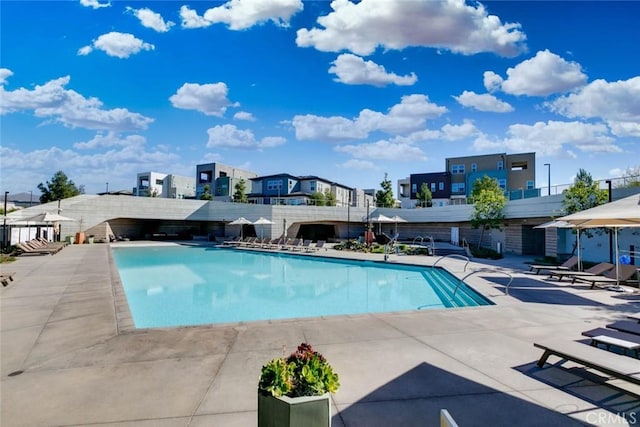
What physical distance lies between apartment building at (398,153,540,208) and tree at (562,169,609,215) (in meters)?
22.4

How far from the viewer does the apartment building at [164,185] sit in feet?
197

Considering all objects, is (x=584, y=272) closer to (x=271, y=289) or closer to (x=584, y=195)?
(x=584, y=195)

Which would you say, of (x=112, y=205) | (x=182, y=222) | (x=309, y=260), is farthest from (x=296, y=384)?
(x=182, y=222)

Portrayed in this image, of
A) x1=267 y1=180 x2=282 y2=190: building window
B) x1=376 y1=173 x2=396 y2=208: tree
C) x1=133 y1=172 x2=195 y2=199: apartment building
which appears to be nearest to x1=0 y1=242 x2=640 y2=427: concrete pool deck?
x1=376 y1=173 x2=396 y2=208: tree

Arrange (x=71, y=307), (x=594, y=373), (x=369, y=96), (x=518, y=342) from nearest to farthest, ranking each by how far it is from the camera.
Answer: (x=594, y=373), (x=518, y=342), (x=71, y=307), (x=369, y=96)

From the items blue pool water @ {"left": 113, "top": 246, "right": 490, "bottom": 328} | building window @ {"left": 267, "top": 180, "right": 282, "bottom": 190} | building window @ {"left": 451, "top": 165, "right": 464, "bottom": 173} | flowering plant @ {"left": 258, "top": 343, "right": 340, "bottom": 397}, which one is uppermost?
building window @ {"left": 451, "top": 165, "right": 464, "bottom": 173}

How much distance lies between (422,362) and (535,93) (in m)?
17.3

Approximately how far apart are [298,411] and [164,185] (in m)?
66.3

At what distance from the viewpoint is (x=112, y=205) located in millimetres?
29828

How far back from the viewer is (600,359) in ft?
11.3

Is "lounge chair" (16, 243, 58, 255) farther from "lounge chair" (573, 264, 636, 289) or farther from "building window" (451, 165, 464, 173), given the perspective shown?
"building window" (451, 165, 464, 173)

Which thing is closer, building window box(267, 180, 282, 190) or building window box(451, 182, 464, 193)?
building window box(451, 182, 464, 193)

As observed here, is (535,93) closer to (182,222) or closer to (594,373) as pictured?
(594,373)

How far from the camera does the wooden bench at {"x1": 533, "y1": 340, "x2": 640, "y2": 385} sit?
3.14 meters
